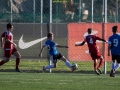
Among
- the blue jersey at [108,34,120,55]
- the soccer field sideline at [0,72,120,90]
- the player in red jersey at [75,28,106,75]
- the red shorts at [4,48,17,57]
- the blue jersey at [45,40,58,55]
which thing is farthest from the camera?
the player in red jersey at [75,28,106,75]

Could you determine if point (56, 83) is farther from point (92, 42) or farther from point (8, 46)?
point (92, 42)

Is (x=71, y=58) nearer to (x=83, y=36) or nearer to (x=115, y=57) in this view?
(x=83, y=36)

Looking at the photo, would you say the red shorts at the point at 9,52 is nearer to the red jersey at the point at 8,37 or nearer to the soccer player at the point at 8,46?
the soccer player at the point at 8,46

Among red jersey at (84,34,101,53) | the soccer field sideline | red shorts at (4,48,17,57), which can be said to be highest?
red jersey at (84,34,101,53)

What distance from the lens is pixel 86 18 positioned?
30.0 meters

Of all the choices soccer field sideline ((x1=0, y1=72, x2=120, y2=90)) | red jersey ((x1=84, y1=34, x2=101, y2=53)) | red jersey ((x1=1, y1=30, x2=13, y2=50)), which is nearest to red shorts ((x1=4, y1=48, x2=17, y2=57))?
red jersey ((x1=1, y1=30, x2=13, y2=50))

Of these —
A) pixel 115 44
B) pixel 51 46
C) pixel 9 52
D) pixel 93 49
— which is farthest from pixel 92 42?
pixel 9 52

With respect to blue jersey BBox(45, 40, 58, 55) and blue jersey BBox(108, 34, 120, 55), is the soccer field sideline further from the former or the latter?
blue jersey BBox(45, 40, 58, 55)

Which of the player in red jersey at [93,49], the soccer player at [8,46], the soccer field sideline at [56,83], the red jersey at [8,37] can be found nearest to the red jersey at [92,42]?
the player in red jersey at [93,49]

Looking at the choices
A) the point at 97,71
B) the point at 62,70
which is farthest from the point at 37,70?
the point at 97,71

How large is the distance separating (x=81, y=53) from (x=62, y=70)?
113 cm

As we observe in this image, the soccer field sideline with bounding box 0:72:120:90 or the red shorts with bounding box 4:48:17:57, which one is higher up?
the red shorts with bounding box 4:48:17:57

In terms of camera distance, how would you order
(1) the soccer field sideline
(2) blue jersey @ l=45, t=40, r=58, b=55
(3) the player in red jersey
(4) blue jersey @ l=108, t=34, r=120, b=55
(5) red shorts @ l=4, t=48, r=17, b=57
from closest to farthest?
(1) the soccer field sideline → (4) blue jersey @ l=108, t=34, r=120, b=55 → (2) blue jersey @ l=45, t=40, r=58, b=55 → (5) red shorts @ l=4, t=48, r=17, b=57 → (3) the player in red jersey

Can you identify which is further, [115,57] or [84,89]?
[115,57]
